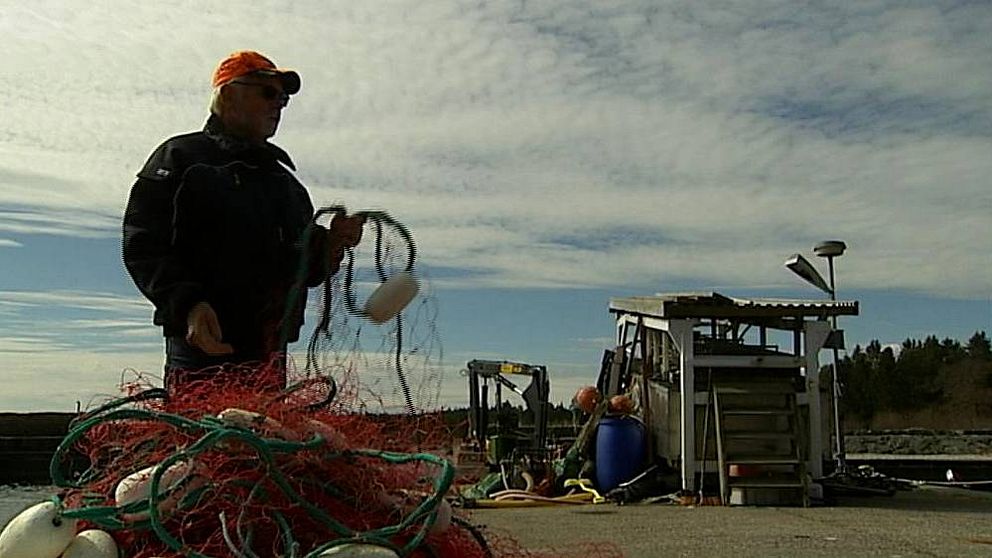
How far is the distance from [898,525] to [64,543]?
656 cm

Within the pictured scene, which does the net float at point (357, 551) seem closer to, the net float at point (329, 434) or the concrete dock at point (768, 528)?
the net float at point (329, 434)

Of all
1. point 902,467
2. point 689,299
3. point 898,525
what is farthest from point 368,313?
point 902,467

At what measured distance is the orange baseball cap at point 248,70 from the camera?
2.97 metres

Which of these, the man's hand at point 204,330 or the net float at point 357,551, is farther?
the man's hand at point 204,330

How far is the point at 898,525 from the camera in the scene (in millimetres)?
7547

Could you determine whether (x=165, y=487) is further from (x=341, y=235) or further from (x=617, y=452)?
(x=617, y=452)

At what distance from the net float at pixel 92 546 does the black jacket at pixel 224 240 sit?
0.73 metres

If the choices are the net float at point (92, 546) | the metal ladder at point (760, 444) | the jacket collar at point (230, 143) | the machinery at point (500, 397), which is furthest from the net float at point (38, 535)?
the machinery at point (500, 397)

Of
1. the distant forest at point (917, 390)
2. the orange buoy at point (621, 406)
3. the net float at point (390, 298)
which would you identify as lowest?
the net float at point (390, 298)

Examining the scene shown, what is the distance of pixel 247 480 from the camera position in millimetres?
2186

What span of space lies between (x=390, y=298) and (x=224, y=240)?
1.58ft

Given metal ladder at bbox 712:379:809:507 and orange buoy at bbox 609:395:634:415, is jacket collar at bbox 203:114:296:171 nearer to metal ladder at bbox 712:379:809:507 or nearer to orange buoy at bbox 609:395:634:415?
metal ladder at bbox 712:379:809:507

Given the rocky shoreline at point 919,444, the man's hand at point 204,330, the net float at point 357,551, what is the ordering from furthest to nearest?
1. the rocky shoreline at point 919,444
2. the man's hand at point 204,330
3. the net float at point 357,551

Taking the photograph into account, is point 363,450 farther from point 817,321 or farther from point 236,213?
point 817,321
